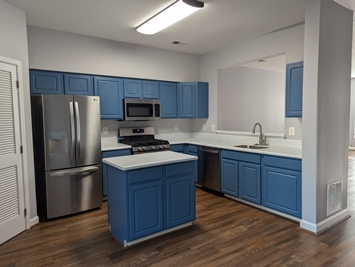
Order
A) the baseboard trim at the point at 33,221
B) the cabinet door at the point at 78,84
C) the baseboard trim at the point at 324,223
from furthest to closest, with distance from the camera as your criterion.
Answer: the cabinet door at the point at 78,84, the baseboard trim at the point at 33,221, the baseboard trim at the point at 324,223

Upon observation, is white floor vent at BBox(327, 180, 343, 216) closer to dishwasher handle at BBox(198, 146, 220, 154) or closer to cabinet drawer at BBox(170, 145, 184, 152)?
dishwasher handle at BBox(198, 146, 220, 154)

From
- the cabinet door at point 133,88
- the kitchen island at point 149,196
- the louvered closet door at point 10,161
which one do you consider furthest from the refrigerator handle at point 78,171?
the cabinet door at point 133,88

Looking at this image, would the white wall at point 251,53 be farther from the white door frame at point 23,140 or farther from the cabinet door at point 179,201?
the white door frame at point 23,140

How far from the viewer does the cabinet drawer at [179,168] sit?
2676 mm

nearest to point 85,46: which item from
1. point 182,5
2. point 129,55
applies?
point 129,55

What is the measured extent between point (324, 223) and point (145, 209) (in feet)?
6.77

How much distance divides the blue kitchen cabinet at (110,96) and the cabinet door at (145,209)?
6.34 ft

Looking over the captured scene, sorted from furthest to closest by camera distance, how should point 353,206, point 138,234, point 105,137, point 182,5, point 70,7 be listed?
point 105,137
point 353,206
point 70,7
point 182,5
point 138,234

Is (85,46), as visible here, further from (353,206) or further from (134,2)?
(353,206)

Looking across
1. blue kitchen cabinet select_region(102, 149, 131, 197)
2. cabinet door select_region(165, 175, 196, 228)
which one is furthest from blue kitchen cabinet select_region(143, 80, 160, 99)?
cabinet door select_region(165, 175, 196, 228)

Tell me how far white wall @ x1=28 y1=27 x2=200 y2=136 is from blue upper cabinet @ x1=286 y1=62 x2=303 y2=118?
2337mm

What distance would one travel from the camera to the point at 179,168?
2.75 meters

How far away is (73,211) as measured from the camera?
3.37 metres

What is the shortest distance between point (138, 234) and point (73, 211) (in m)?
1.35
